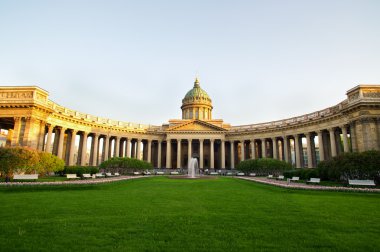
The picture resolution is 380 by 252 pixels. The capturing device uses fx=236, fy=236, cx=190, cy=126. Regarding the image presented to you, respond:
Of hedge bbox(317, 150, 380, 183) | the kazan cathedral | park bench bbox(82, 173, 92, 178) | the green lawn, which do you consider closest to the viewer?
the green lawn

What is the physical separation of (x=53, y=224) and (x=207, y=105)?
73347 millimetres

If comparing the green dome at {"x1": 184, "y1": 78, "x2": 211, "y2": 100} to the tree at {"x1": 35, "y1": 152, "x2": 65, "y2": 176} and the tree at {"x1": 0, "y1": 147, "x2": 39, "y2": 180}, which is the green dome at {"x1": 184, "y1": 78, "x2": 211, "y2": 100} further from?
the tree at {"x1": 0, "y1": 147, "x2": 39, "y2": 180}

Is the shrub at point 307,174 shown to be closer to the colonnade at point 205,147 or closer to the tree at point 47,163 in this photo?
the colonnade at point 205,147

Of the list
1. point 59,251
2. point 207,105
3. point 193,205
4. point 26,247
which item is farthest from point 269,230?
point 207,105

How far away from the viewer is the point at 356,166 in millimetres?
22234

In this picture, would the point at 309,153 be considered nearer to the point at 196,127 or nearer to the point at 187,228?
the point at 196,127

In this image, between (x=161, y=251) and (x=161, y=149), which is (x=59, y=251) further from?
(x=161, y=149)

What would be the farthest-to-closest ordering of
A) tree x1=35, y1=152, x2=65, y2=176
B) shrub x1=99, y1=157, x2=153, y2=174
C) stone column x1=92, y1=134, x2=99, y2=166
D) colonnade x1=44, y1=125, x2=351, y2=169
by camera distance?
1. stone column x1=92, y1=134, x2=99, y2=166
2. colonnade x1=44, y1=125, x2=351, y2=169
3. shrub x1=99, y1=157, x2=153, y2=174
4. tree x1=35, y1=152, x2=65, y2=176

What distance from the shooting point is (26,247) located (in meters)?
5.65

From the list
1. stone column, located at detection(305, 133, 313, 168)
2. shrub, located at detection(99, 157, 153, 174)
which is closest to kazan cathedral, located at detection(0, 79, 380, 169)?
stone column, located at detection(305, 133, 313, 168)

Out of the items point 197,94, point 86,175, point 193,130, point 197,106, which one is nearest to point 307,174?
point 86,175

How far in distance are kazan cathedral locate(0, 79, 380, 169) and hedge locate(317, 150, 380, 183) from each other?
1332 cm

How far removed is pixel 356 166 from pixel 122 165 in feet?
113

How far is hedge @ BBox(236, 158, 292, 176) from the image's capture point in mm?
41562
